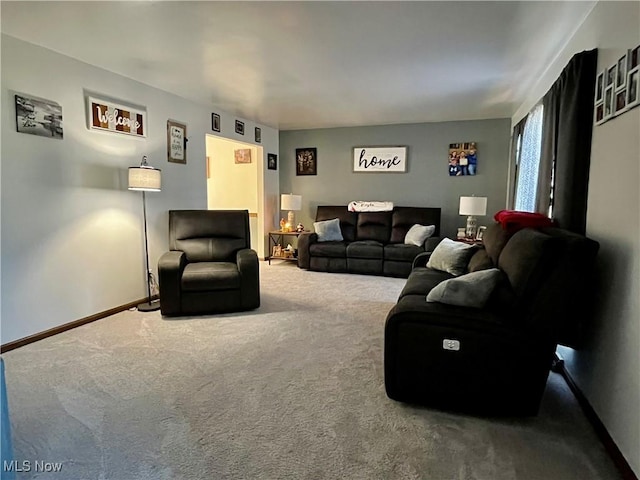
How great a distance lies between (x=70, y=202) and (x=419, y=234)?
13.9ft

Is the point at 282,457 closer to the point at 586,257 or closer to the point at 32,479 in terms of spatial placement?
the point at 32,479

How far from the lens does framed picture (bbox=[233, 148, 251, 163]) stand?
21.2 feet

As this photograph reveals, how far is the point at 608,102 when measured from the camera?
1952 millimetres

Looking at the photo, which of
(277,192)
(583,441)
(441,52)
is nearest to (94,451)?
(583,441)

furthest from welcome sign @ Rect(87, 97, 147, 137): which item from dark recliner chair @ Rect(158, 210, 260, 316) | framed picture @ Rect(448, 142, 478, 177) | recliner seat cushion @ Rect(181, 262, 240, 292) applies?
framed picture @ Rect(448, 142, 478, 177)

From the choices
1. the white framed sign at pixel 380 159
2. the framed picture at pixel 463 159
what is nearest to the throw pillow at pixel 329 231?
the white framed sign at pixel 380 159

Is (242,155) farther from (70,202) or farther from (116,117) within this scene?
(70,202)

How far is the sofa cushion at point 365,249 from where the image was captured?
5.48 m

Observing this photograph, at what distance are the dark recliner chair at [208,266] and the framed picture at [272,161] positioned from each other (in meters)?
2.39

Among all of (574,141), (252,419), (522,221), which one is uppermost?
(574,141)

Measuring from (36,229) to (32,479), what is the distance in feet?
6.78

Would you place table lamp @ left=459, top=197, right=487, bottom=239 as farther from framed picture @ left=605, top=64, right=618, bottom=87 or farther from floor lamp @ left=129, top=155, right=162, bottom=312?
floor lamp @ left=129, top=155, right=162, bottom=312

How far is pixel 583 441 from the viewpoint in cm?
182

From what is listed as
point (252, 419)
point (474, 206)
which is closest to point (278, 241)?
point (474, 206)
